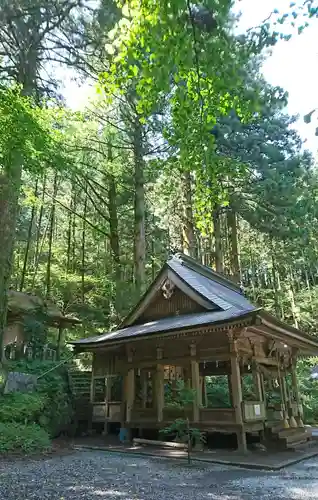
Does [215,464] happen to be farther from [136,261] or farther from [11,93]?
[11,93]

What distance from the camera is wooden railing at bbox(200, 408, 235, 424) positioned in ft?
29.8

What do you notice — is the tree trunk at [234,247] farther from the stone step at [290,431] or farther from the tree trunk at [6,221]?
the tree trunk at [6,221]

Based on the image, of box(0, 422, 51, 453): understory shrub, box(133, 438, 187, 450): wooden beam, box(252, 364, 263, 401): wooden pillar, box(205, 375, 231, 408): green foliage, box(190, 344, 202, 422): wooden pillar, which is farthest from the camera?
box(205, 375, 231, 408): green foliage

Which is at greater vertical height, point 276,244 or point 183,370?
point 276,244

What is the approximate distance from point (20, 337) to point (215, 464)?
9871mm

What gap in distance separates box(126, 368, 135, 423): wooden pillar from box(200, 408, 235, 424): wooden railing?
8.65ft

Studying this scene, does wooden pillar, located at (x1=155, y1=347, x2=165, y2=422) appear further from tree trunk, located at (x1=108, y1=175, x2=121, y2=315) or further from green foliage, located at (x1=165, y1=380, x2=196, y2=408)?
tree trunk, located at (x1=108, y1=175, x2=121, y2=315)

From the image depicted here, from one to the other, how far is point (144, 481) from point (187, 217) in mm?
11781

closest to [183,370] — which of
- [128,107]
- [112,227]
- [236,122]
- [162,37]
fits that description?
[112,227]

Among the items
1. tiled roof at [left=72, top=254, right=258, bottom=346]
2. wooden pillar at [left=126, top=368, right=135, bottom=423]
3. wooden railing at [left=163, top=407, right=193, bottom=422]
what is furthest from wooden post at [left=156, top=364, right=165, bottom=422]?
tiled roof at [left=72, top=254, right=258, bottom=346]

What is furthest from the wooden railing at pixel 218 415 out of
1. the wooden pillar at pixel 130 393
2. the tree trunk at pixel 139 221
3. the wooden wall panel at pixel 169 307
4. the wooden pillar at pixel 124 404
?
the tree trunk at pixel 139 221

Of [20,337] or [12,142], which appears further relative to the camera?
[20,337]

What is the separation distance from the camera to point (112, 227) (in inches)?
747

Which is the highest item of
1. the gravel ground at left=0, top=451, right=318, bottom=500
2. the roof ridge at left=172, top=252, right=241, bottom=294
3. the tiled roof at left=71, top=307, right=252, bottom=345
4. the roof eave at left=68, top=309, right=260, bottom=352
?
the roof ridge at left=172, top=252, right=241, bottom=294
